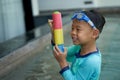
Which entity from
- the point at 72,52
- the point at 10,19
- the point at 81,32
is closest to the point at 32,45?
the point at 10,19

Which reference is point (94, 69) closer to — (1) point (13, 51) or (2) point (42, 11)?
(1) point (13, 51)

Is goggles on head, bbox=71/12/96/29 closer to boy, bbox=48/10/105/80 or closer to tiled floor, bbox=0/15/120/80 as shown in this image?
boy, bbox=48/10/105/80

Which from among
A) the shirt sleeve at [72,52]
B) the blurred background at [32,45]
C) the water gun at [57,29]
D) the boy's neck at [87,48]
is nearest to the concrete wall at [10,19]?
the blurred background at [32,45]

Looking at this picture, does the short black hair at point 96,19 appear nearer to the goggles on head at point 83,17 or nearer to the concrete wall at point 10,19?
the goggles on head at point 83,17

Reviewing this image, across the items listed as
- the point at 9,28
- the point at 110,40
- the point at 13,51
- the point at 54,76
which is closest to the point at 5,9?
the point at 9,28

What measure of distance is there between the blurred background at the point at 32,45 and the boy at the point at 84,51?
83.5 inches

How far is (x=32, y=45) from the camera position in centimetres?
615

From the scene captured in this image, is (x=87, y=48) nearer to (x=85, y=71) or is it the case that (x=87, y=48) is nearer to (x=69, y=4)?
(x=85, y=71)

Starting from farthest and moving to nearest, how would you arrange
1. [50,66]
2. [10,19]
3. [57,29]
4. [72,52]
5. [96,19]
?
[10,19], [50,66], [72,52], [96,19], [57,29]

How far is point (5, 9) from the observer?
8.86 meters

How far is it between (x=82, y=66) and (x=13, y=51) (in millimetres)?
2924

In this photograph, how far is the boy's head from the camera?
254 centimetres

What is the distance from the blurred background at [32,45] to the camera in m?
4.96

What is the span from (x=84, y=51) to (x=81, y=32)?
192mm
